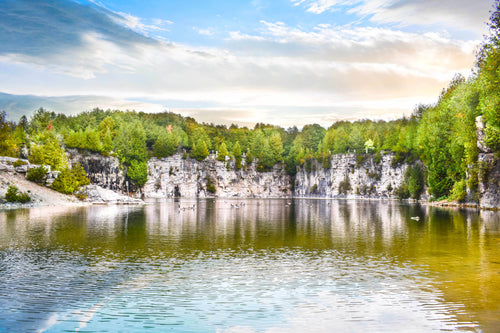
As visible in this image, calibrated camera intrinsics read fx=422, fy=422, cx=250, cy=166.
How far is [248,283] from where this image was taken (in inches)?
710

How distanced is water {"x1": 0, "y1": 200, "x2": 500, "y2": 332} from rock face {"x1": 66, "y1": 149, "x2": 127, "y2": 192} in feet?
291

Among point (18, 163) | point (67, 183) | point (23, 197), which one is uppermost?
point (18, 163)

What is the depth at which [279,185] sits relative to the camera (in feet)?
603

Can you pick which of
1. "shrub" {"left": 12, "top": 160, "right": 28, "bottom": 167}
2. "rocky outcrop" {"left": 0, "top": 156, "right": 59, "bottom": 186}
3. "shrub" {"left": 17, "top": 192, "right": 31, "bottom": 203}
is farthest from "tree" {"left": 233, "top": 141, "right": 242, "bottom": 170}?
"shrub" {"left": 17, "top": 192, "right": 31, "bottom": 203}

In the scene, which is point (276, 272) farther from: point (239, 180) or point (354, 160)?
point (239, 180)

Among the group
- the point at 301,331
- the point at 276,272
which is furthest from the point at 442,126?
the point at 301,331

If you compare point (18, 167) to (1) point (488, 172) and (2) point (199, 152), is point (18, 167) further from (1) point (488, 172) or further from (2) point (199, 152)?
Answer: (2) point (199, 152)

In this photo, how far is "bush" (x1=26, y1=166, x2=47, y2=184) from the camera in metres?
78.6

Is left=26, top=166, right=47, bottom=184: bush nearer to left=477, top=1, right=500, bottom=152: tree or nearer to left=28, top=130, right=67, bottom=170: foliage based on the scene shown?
left=28, top=130, right=67, bottom=170: foliage

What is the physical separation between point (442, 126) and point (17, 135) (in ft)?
345

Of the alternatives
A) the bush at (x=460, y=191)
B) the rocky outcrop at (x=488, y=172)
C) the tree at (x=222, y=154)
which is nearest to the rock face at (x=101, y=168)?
the tree at (x=222, y=154)

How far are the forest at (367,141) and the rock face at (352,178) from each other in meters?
3.29

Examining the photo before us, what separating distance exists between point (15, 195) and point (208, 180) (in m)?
106

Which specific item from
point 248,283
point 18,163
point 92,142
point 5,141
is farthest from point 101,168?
point 248,283
